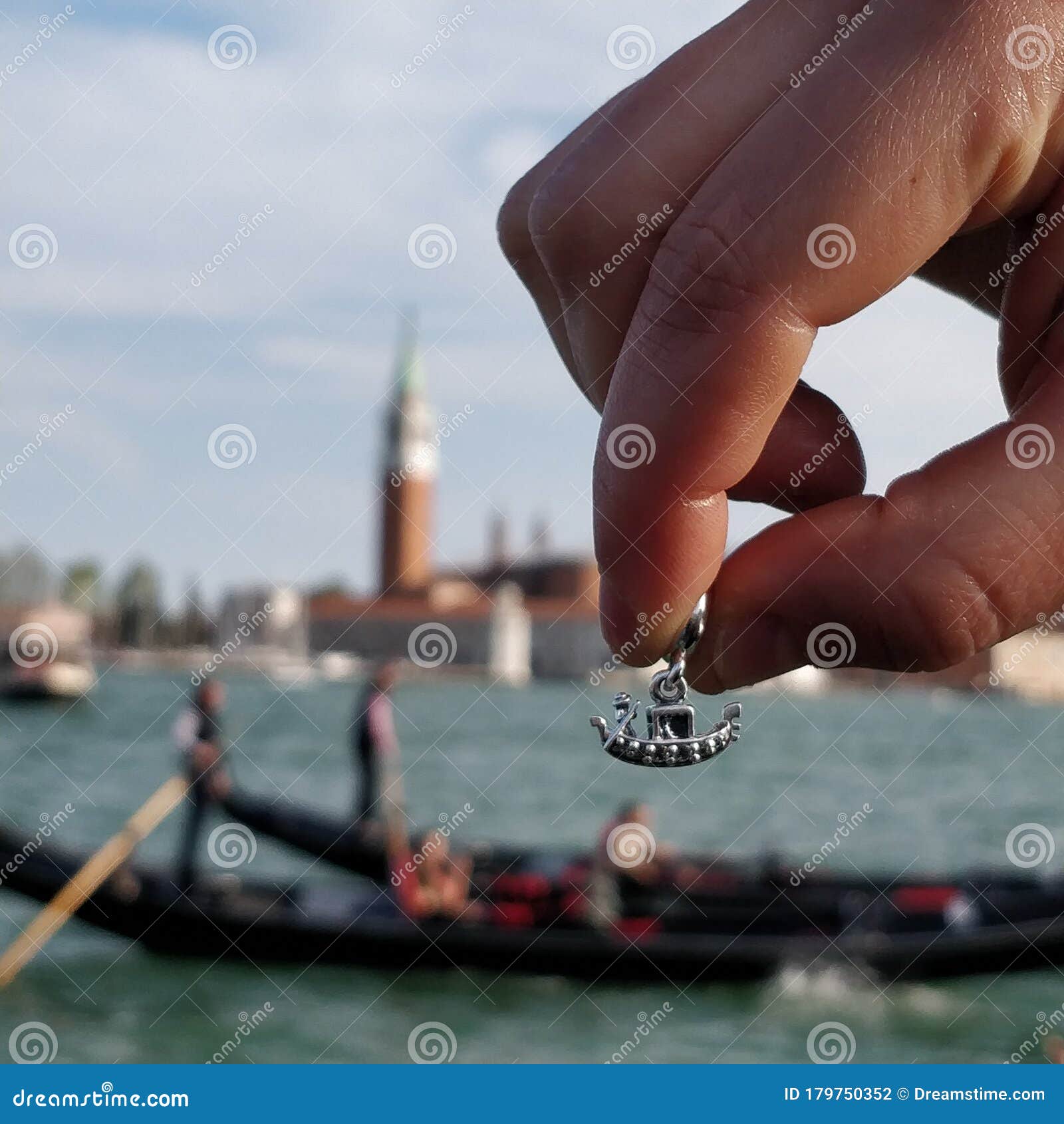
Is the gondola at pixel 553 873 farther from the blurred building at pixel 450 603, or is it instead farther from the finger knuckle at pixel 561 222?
the blurred building at pixel 450 603

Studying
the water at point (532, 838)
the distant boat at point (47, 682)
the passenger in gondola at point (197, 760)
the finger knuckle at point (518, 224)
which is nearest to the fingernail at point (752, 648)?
the finger knuckle at point (518, 224)

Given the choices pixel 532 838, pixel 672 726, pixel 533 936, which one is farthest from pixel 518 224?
pixel 532 838

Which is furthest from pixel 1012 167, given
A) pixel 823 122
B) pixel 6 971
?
pixel 6 971

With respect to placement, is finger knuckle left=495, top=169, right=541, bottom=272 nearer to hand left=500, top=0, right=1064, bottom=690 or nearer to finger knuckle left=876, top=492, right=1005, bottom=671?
hand left=500, top=0, right=1064, bottom=690

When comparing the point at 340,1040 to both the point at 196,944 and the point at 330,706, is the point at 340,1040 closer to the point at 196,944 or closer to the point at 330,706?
the point at 196,944

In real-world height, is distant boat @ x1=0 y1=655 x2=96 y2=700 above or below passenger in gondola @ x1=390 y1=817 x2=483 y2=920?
below

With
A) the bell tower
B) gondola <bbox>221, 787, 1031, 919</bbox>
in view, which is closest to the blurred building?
the bell tower
